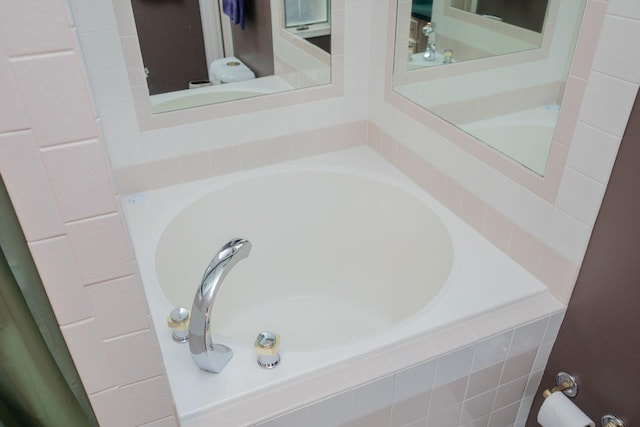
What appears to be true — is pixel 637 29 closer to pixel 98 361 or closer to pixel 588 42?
pixel 588 42

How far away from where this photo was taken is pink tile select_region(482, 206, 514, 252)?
148 centimetres

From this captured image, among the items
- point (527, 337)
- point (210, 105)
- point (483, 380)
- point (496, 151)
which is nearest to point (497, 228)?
point (496, 151)

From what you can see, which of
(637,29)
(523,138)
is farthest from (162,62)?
(637,29)

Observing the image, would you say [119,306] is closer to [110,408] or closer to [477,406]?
[110,408]

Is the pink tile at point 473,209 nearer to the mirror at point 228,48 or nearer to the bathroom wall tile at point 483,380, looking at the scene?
the bathroom wall tile at point 483,380

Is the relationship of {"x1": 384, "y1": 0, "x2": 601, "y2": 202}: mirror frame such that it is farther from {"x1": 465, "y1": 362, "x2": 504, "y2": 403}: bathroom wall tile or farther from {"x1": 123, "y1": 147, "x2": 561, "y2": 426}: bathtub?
{"x1": 465, "y1": 362, "x2": 504, "y2": 403}: bathroom wall tile

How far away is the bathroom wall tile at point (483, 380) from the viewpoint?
1329 mm

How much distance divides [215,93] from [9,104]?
1358 mm

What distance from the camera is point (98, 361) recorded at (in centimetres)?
75

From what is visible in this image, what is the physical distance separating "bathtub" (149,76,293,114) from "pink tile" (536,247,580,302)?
3.62ft

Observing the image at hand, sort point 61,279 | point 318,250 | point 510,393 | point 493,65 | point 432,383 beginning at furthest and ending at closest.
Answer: point 318,250 < point 493,65 < point 510,393 < point 432,383 < point 61,279

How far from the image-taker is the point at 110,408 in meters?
0.81

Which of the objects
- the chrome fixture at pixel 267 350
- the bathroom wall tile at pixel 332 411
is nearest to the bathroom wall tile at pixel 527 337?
the bathroom wall tile at pixel 332 411

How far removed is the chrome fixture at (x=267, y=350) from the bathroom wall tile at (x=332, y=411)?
14 centimetres
